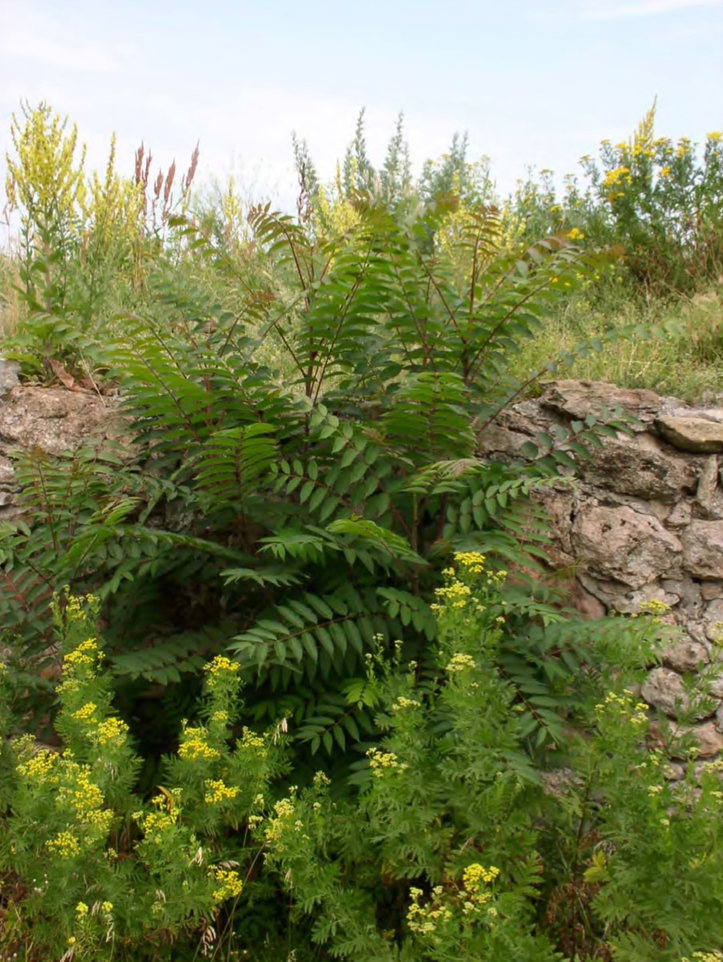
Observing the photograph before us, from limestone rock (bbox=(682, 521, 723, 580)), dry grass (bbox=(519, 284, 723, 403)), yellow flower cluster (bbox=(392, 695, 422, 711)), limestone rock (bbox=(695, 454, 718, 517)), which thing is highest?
dry grass (bbox=(519, 284, 723, 403))

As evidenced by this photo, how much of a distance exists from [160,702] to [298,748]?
780 mm

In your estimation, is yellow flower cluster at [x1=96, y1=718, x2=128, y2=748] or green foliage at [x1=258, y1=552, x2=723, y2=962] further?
yellow flower cluster at [x1=96, y1=718, x2=128, y2=748]

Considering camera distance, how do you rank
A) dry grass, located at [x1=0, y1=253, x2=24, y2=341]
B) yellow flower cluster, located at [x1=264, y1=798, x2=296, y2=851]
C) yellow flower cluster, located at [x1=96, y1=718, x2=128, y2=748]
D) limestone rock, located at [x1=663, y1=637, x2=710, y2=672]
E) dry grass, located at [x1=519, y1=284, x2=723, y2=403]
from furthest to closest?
dry grass, located at [x1=0, y1=253, x2=24, y2=341] < dry grass, located at [x1=519, y1=284, x2=723, y2=403] < limestone rock, located at [x1=663, y1=637, x2=710, y2=672] < yellow flower cluster, located at [x1=96, y1=718, x2=128, y2=748] < yellow flower cluster, located at [x1=264, y1=798, x2=296, y2=851]

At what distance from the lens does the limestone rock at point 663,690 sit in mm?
3775

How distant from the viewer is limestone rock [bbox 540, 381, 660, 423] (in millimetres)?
4266

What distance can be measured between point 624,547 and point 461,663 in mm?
1660

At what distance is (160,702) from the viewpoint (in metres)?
3.92

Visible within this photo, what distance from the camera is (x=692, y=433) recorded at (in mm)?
4141

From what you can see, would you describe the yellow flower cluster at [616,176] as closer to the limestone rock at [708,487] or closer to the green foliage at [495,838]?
the limestone rock at [708,487]

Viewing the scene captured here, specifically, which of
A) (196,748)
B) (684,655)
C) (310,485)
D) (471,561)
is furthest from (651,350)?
(196,748)

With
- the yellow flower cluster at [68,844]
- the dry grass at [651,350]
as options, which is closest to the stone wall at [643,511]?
the dry grass at [651,350]

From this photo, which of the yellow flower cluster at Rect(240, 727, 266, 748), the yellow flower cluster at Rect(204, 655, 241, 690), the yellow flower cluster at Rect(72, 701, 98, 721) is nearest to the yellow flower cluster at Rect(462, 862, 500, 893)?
the yellow flower cluster at Rect(240, 727, 266, 748)

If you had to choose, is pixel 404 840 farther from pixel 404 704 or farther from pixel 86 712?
pixel 86 712

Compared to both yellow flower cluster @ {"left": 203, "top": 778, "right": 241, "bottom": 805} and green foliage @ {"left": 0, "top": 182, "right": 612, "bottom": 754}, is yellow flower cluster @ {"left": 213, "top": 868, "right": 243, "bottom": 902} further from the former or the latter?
green foliage @ {"left": 0, "top": 182, "right": 612, "bottom": 754}
